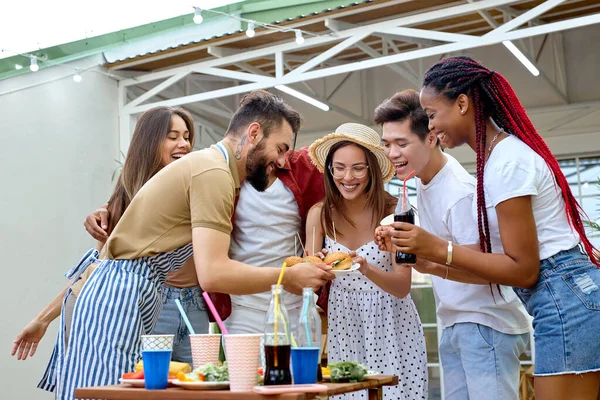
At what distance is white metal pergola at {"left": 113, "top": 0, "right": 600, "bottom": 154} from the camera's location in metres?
6.86

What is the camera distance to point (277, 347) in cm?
197

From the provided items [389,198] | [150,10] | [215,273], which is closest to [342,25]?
[150,10]

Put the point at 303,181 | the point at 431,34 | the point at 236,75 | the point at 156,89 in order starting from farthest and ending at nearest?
the point at 156,89 → the point at 236,75 → the point at 431,34 → the point at 303,181

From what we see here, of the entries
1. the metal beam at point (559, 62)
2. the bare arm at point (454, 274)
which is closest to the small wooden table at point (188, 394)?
A: the bare arm at point (454, 274)

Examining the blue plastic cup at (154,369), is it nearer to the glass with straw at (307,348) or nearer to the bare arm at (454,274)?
the glass with straw at (307,348)

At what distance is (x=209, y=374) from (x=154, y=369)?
0.49 feet

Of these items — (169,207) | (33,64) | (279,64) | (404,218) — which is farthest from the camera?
(279,64)

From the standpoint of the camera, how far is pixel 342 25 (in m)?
8.14

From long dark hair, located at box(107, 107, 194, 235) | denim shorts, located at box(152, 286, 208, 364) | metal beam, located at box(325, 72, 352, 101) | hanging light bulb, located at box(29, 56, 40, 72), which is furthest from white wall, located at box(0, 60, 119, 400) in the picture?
denim shorts, located at box(152, 286, 208, 364)

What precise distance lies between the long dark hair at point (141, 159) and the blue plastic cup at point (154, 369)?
1.46 metres

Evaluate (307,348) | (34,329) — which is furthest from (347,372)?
(34,329)

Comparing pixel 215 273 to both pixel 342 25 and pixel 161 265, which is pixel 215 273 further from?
pixel 342 25

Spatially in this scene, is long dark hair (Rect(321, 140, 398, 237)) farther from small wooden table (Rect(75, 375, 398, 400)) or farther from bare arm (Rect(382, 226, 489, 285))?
small wooden table (Rect(75, 375, 398, 400))

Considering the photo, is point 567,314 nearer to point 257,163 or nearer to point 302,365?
point 302,365
